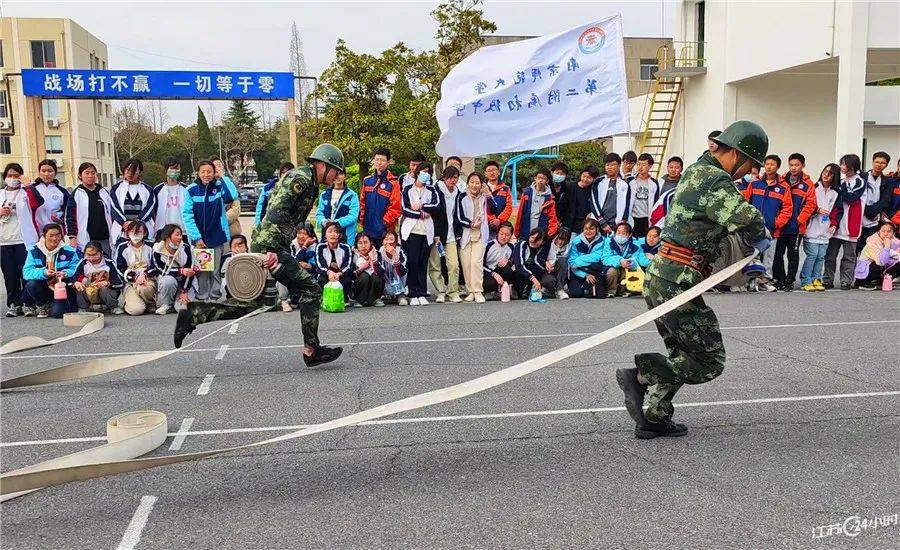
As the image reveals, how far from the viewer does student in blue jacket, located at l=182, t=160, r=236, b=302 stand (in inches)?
439

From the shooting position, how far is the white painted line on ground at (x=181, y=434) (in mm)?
5137

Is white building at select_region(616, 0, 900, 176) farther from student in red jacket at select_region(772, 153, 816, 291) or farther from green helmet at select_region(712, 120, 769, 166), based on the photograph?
green helmet at select_region(712, 120, 769, 166)

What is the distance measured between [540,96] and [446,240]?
250 centimetres

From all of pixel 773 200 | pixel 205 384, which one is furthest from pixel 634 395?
pixel 773 200

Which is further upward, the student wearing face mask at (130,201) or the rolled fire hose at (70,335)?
the student wearing face mask at (130,201)

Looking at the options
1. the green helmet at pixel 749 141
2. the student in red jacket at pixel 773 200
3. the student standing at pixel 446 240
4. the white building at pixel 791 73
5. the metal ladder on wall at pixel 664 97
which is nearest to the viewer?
the green helmet at pixel 749 141

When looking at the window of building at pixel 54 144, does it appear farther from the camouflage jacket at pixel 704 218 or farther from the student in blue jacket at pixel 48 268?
the camouflage jacket at pixel 704 218

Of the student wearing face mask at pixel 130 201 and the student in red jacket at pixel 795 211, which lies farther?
the student in red jacket at pixel 795 211

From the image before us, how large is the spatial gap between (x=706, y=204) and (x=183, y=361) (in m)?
5.24

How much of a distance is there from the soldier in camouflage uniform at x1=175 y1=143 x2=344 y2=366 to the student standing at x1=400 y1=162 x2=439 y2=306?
4109mm

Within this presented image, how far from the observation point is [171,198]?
11.5 m

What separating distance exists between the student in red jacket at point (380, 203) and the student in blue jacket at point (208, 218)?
2070 mm

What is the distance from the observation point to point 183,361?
25.1 ft

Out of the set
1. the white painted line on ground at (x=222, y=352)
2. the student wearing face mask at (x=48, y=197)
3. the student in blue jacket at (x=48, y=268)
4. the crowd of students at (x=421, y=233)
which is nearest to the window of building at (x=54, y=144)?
the student wearing face mask at (x=48, y=197)
